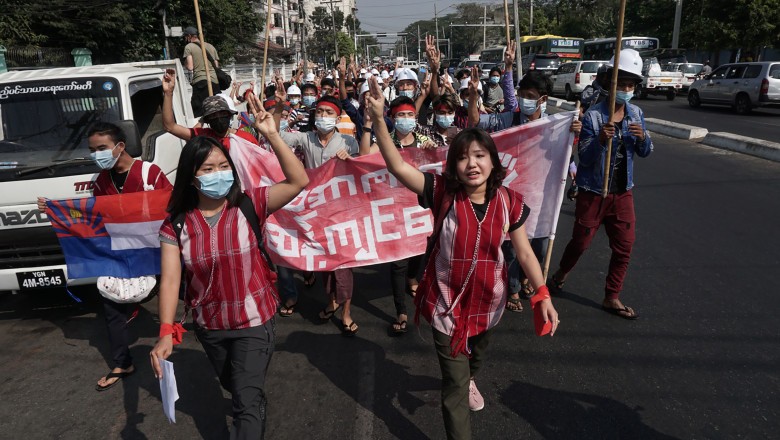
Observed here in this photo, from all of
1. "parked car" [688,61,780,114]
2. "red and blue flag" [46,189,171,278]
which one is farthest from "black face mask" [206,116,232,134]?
"parked car" [688,61,780,114]

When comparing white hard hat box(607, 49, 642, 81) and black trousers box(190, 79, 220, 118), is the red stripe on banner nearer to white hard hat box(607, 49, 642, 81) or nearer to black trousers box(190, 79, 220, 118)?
white hard hat box(607, 49, 642, 81)

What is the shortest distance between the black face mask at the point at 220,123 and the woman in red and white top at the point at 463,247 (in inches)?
84.1

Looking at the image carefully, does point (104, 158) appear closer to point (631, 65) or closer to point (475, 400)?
point (475, 400)

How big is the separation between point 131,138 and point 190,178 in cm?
184

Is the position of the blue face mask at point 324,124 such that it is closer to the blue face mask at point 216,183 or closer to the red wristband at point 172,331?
the blue face mask at point 216,183

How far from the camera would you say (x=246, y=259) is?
2510 millimetres

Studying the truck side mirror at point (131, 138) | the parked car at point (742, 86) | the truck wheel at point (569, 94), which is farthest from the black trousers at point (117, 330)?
the truck wheel at point (569, 94)

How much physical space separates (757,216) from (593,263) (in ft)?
9.01

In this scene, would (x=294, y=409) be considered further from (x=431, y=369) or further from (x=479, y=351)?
(x=479, y=351)

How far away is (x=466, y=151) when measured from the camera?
2516 millimetres

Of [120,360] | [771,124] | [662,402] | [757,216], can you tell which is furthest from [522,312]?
[771,124]

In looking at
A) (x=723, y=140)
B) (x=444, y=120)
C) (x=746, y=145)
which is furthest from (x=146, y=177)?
(x=723, y=140)

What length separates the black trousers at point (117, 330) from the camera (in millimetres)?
3602

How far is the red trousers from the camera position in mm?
4184
